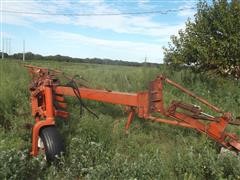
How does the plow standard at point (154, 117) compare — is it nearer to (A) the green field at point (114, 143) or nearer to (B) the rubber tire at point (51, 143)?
(B) the rubber tire at point (51, 143)

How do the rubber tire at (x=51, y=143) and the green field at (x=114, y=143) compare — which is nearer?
the green field at (x=114, y=143)

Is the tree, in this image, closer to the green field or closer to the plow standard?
the green field

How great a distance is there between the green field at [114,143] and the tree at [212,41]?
0.68 metres

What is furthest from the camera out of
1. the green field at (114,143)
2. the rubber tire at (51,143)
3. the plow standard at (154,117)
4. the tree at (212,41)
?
the tree at (212,41)

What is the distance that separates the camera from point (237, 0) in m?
15.1

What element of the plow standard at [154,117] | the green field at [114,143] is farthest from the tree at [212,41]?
the plow standard at [154,117]

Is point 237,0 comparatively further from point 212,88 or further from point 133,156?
point 133,156

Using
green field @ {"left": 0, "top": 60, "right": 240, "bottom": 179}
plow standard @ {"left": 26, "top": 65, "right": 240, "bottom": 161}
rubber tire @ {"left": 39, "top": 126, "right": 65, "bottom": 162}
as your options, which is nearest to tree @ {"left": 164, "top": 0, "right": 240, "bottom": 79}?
green field @ {"left": 0, "top": 60, "right": 240, "bottom": 179}

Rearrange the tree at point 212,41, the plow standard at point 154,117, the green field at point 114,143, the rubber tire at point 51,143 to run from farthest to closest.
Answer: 1. the tree at point 212,41
2. the plow standard at point 154,117
3. the rubber tire at point 51,143
4. the green field at point 114,143

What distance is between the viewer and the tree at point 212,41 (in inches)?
578

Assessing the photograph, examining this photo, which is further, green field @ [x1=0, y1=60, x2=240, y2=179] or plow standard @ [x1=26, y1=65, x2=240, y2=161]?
plow standard @ [x1=26, y1=65, x2=240, y2=161]

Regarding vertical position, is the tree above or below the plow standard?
above

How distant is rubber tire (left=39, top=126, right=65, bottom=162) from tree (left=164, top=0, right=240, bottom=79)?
8283 mm

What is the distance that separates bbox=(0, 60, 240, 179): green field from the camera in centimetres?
664
